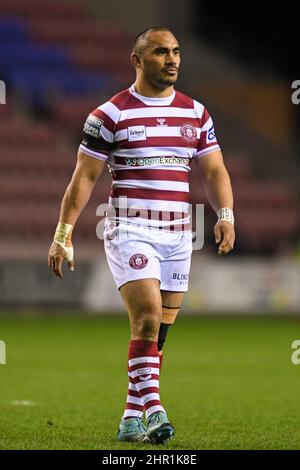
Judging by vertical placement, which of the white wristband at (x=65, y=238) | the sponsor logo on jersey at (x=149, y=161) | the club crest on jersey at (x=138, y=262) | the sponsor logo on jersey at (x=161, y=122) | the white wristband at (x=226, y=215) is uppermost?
the sponsor logo on jersey at (x=161, y=122)

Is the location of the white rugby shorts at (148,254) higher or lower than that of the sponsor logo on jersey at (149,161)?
lower

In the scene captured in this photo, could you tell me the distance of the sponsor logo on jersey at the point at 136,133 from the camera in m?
6.28

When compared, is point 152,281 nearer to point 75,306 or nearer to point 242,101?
point 75,306

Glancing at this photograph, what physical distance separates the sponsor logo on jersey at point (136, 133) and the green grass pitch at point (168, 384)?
5.10ft

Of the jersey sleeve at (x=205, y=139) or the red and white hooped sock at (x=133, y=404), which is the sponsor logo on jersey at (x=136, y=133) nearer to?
the jersey sleeve at (x=205, y=139)

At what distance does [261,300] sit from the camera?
18.7 meters

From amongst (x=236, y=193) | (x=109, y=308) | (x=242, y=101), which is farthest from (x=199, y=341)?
(x=242, y=101)

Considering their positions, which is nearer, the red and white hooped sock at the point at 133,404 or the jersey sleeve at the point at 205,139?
the red and white hooped sock at the point at 133,404

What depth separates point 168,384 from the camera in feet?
31.3

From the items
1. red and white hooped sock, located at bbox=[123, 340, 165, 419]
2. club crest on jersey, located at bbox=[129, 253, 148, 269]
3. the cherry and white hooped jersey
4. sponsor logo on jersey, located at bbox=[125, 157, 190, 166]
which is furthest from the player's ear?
red and white hooped sock, located at bbox=[123, 340, 165, 419]

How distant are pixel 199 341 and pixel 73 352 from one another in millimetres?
1873

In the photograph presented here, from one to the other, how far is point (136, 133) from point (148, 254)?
63 centimetres

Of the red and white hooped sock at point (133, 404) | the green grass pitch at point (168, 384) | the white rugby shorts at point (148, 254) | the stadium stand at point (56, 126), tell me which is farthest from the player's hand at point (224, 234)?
the stadium stand at point (56, 126)

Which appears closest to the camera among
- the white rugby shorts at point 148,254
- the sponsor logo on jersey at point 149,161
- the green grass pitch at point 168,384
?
the white rugby shorts at point 148,254
